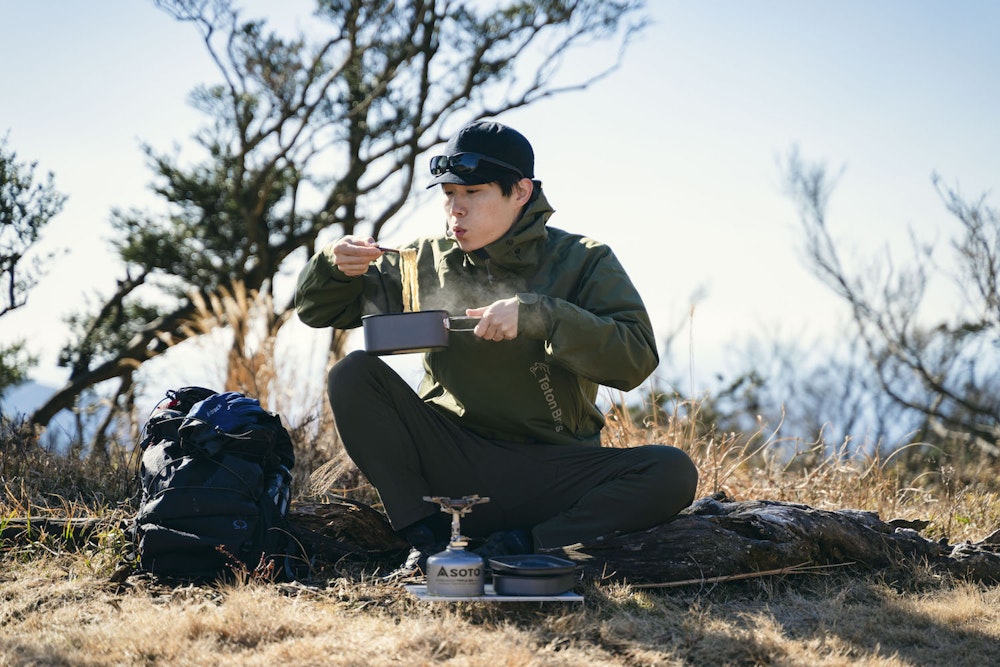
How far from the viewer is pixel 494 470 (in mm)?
3420

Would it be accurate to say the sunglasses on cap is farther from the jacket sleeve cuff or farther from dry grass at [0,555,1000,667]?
dry grass at [0,555,1000,667]

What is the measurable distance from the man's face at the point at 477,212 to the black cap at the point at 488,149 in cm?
4

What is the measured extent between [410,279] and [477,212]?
1.08 feet

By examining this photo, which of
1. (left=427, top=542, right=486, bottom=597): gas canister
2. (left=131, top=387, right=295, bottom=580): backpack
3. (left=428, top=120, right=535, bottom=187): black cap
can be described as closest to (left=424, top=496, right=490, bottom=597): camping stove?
(left=427, top=542, right=486, bottom=597): gas canister

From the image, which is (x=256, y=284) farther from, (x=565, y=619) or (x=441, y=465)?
(x=565, y=619)

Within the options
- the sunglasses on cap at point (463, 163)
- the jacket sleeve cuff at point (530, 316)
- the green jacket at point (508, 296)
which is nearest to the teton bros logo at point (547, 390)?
the green jacket at point (508, 296)

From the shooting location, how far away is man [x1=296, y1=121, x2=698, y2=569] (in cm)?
333

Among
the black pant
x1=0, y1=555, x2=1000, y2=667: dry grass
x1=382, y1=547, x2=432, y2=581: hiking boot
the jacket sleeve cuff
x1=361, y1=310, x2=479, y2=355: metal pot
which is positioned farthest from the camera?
the black pant

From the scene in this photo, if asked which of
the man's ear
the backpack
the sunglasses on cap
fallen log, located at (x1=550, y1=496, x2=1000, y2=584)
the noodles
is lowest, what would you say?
fallen log, located at (x1=550, y1=496, x2=1000, y2=584)

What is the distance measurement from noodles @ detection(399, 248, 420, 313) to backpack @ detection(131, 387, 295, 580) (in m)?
0.70

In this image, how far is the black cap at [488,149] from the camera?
A: 3369 mm

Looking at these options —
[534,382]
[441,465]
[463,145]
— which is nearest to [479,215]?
[463,145]

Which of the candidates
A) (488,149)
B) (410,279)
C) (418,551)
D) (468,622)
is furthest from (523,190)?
(468,622)

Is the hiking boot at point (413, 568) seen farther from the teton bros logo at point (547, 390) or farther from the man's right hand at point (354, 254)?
the man's right hand at point (354, 254)
